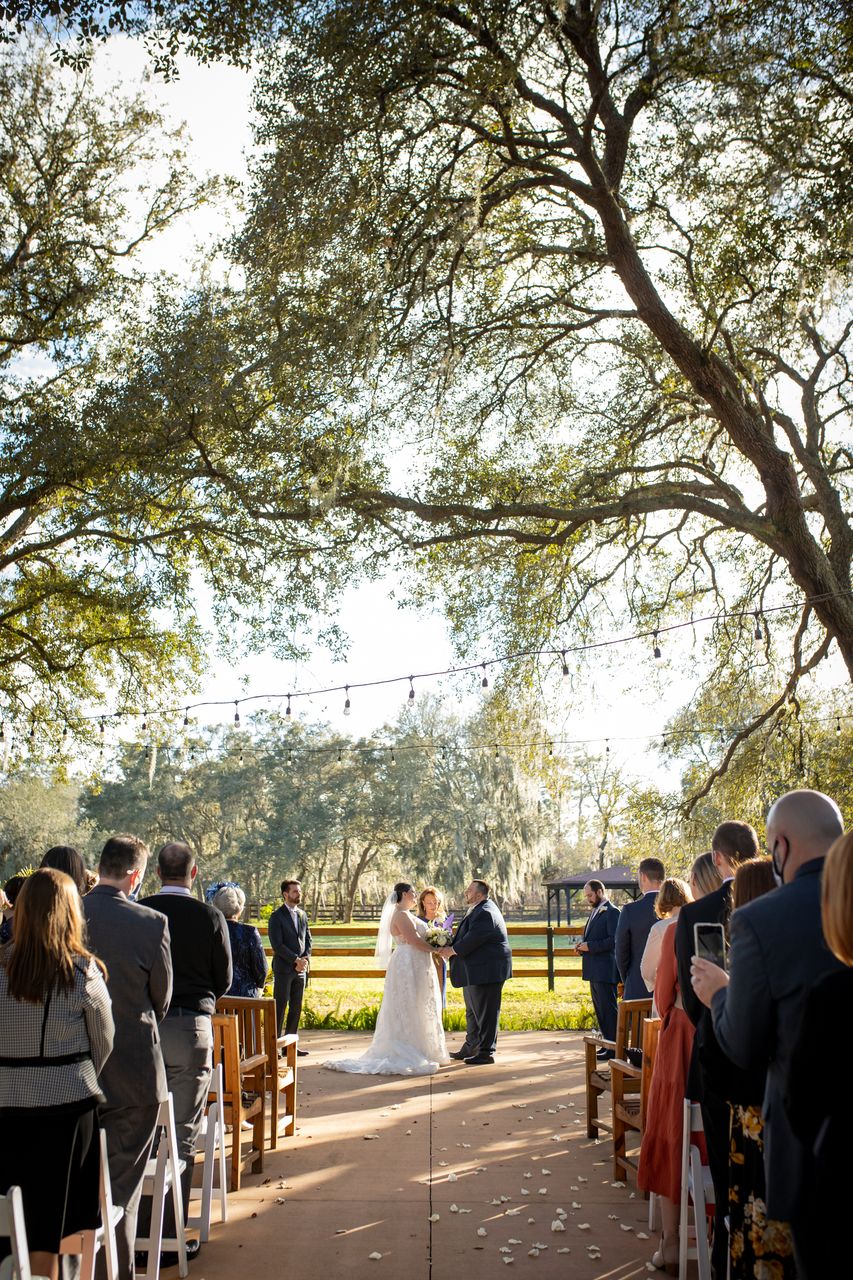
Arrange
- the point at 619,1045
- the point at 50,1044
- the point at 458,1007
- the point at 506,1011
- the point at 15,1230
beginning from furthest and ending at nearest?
the point at 458,1007
the point at 506,1011
the point at 619,1045
the point at 50,1044
the point at 15,1230

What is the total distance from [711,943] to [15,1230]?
1.97 metres

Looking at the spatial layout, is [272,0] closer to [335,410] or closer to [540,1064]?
[335,410]

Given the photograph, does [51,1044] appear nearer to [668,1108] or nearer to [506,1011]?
[668,1108]

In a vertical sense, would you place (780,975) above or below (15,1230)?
above

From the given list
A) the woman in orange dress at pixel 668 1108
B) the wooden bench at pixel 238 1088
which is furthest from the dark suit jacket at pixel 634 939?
the woman in orange dress at pixel 668 1108

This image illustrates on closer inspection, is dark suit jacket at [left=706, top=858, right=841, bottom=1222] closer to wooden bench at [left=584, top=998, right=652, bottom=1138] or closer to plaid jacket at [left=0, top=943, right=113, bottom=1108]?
plaid jacket at [left=0, top=943, right=113, bottom=1108]

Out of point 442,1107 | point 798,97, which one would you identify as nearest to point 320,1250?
point 442,1107

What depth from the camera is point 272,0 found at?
8.44m

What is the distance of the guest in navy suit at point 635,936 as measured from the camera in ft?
24.3

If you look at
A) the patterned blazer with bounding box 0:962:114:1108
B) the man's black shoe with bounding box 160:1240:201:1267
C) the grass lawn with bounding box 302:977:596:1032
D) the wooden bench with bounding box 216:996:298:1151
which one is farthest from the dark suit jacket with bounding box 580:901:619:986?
the patterned blazer with bounding box 0:962:114:1108

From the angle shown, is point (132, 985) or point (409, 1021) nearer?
point (132, 985)

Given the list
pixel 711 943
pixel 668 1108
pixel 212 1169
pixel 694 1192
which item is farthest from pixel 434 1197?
pixel 711 943

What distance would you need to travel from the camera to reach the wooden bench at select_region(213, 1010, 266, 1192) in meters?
5.27

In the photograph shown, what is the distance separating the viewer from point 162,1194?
160 inches
